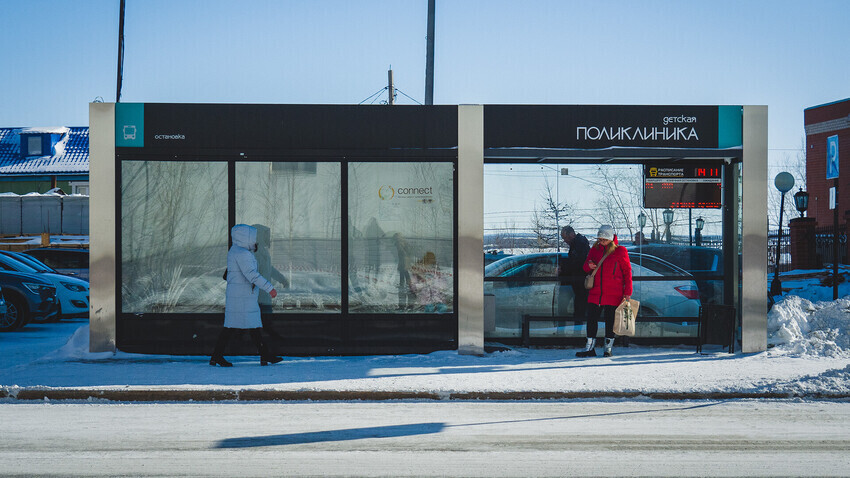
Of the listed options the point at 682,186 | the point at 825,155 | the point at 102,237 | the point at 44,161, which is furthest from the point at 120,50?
the point at 825,155

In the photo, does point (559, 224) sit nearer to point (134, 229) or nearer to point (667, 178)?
point (667, 178)

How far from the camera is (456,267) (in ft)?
33.1

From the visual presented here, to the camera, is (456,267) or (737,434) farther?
(456,267)

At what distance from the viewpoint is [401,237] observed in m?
10.3

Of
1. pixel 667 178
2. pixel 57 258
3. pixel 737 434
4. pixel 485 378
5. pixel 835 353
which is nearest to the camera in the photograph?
pixel 737 434

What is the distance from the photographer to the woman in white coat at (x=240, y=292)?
920cm

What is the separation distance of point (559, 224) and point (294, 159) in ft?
12.9

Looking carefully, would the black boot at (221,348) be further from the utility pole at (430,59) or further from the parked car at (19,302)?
the utility pole at (430,59)

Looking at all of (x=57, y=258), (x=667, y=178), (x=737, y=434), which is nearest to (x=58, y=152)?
(x=57, y=258)

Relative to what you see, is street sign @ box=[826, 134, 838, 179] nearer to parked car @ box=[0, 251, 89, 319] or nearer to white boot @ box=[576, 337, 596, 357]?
white boot @ box=[576, 337, 596, 357]

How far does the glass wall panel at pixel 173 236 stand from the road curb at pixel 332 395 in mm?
2520

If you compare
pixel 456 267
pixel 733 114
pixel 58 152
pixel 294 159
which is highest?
pixel 58 152

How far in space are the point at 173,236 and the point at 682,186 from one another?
7.24 meters

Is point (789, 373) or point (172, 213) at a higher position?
point (172, 213)
